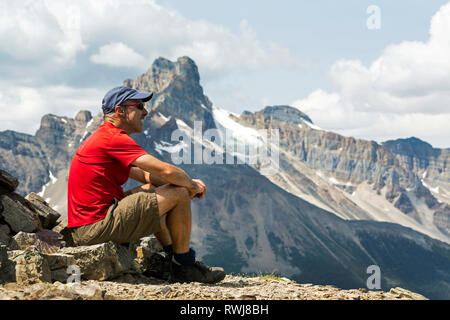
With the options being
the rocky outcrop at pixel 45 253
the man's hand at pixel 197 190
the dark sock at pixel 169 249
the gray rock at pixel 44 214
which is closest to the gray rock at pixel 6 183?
the rocky outcrop at pixel 45 253

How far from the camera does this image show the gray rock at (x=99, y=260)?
29.6 feet

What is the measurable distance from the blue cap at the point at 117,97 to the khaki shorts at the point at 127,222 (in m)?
1.74

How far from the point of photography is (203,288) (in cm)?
888

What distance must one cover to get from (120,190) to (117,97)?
178 cm

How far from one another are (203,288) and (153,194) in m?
1.95

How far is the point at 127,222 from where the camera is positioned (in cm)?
879

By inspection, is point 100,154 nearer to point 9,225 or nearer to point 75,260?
point 75,260

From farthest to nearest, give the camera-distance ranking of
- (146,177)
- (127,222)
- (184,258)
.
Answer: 1. (146,177)
2. (184,258)
3. (127,222)

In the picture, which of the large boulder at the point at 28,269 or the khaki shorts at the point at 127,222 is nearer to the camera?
the large boulder at the point at 28,269

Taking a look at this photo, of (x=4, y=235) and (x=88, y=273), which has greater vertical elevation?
(x=4, y=235)

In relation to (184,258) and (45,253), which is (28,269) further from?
(184,258)

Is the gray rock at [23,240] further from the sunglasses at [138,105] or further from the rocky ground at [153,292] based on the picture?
the sunglasses at [138,105]

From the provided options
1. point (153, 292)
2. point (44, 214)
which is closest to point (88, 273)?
point (153, 292)
